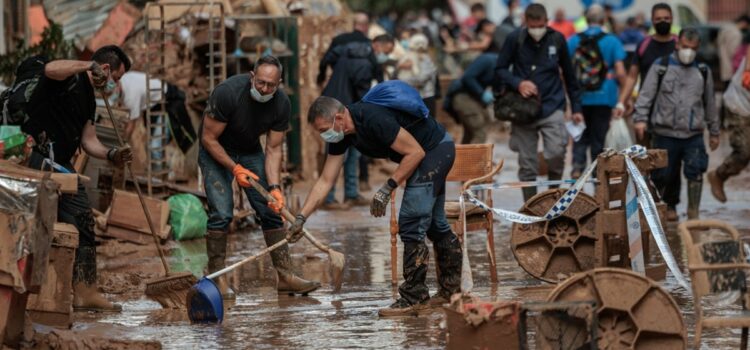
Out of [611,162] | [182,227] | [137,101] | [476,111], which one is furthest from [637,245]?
[476,111]

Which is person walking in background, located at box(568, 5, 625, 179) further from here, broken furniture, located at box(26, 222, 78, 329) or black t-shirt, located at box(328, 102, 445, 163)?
broken furniture, located at box(26, 222, 78, 329)

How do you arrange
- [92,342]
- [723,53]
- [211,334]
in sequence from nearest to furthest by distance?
[92,342], [211,334], [723,53]

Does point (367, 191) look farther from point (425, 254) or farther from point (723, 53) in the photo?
point (723, 53)

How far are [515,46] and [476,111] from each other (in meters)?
4.91

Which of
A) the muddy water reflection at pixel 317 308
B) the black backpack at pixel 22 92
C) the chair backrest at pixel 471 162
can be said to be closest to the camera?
the muddy water reflection at pixel 317 308

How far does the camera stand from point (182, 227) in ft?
46.8

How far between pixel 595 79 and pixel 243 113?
6177mm

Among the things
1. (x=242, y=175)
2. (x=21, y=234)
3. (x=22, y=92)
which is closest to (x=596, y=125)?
(x=242, y=175)

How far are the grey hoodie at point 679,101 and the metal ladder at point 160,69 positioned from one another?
417cm

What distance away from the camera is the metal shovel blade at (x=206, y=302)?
9711 mm

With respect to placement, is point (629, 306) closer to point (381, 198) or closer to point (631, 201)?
point (381, 198)

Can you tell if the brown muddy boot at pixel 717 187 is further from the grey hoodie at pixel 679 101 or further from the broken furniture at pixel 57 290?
the broken furniture at pixel 57 290

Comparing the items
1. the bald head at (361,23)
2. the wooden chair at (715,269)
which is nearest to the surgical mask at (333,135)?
the wooden chair at (715,269)

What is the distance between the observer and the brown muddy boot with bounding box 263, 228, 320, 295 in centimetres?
1109
